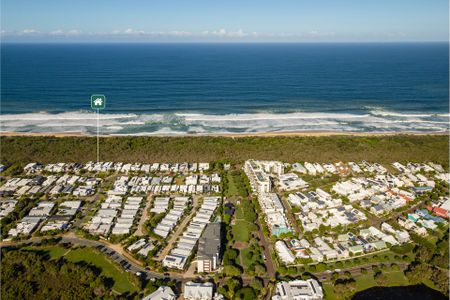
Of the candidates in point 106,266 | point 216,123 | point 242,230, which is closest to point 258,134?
point 216,123

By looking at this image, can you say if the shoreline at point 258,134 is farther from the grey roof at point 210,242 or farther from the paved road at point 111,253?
the paved road at point 111,253

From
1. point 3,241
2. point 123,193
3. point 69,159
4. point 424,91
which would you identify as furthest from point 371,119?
point 3,241

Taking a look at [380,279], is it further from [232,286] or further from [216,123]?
[216,123]

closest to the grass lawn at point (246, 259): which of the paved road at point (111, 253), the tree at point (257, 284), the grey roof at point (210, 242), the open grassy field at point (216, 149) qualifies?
the tree at point (257, 284)

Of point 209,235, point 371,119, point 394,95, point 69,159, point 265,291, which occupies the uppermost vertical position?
point 394,95

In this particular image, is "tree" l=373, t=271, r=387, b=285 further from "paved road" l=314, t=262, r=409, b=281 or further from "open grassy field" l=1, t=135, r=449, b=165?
"open grassy field" l=1, t=135, r=449, b=165

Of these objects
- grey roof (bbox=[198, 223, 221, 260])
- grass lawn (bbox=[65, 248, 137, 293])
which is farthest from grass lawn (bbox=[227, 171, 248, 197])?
grass lawn (bbox=[65, 248, 137, 293])

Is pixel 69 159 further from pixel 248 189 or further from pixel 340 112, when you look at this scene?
pixel 340 112
